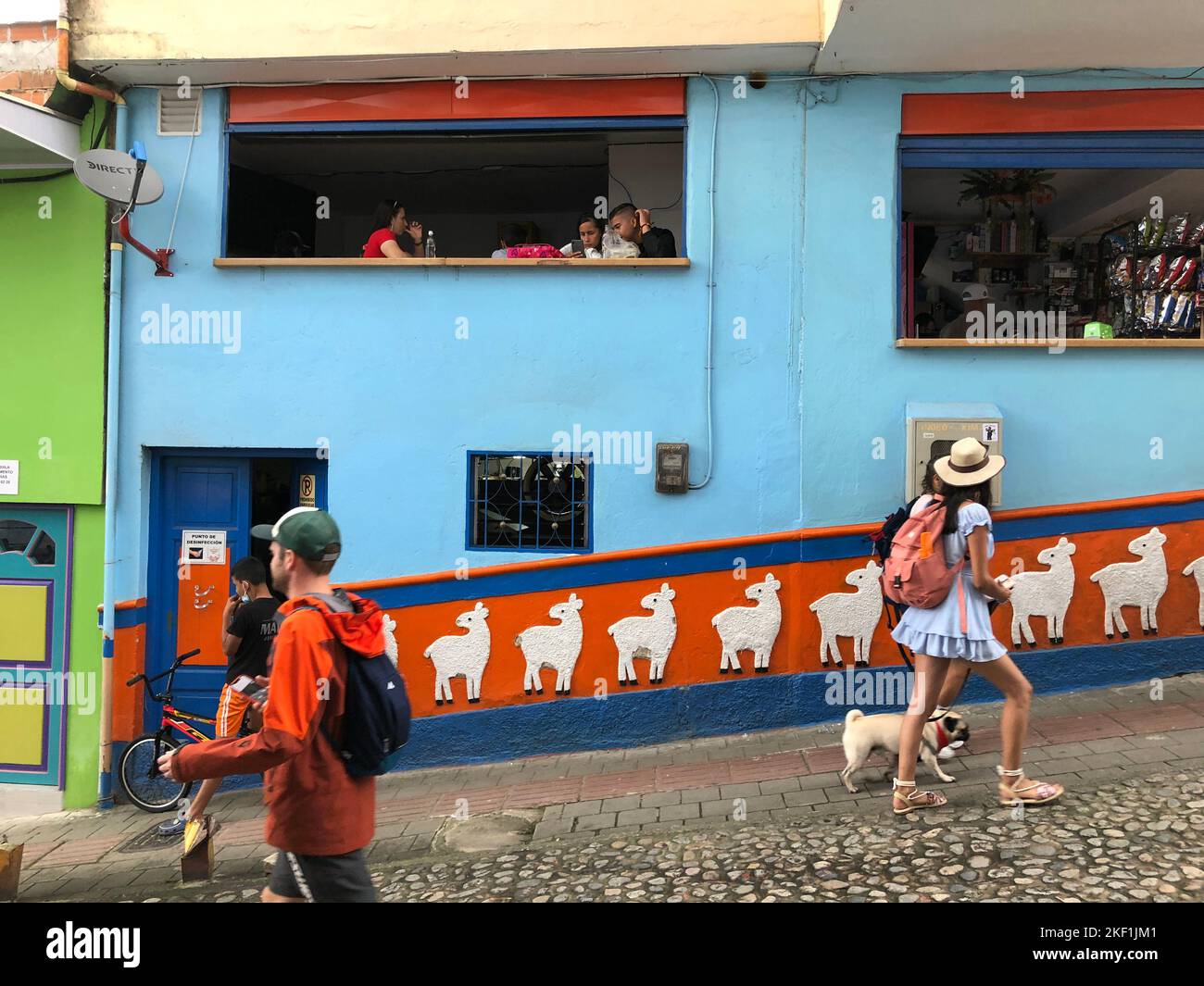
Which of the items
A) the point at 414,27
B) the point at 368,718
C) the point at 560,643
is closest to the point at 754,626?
the point at 560,643

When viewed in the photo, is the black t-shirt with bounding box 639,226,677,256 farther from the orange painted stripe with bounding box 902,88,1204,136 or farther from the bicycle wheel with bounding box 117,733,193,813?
the bicycle wheel with bounding box 117,733,193,813

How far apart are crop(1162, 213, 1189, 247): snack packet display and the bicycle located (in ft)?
24.9

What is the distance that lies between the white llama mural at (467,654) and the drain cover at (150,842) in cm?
198

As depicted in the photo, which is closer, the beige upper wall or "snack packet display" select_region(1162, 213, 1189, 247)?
the beige upper wall

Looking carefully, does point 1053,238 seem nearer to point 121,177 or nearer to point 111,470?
point 121,177

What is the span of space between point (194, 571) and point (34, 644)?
1.37 meters

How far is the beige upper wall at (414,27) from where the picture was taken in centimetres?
685

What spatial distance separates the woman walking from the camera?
4977 mm

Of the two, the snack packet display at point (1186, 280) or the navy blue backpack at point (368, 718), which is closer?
the navy blue backpack at point (368, 718)

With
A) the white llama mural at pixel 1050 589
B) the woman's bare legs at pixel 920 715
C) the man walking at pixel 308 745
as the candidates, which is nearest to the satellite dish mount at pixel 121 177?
Result: the man walking at pixel 308 745

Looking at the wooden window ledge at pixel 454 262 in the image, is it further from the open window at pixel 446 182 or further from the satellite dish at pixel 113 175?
the satellite dish at pixel 113 175

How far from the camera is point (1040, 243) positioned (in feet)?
29.5

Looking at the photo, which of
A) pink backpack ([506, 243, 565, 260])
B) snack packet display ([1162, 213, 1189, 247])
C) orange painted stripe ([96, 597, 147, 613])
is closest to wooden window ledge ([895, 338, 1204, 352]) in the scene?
snack packet display ([1162, 213, 1189, 247])
